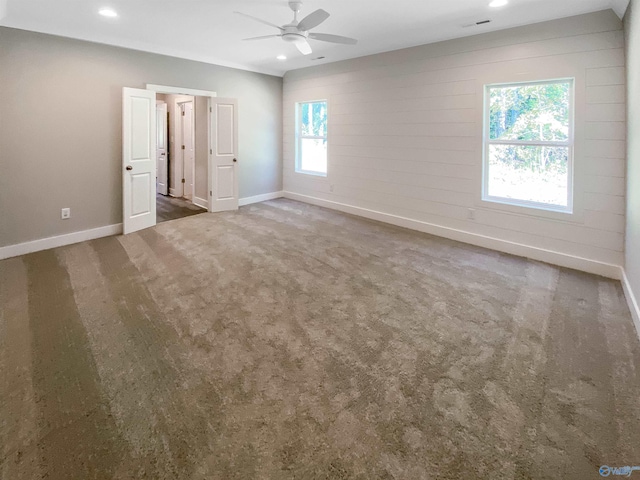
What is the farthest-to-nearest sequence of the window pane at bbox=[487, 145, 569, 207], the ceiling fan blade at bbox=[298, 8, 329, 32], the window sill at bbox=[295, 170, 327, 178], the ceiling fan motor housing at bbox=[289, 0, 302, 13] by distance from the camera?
1. the window sill at bbox=[295, 170, 327, 178]
2. the window pane at bbox=[487, 145, 569, 207]
3. the ceiling fan motor housing at bbox=[289, 0, 302, 13]
4. the ceiling fan blade at bbox=[298, 8, 329, 32]

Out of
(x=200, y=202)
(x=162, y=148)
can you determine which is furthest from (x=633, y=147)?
(x=162, y=148)

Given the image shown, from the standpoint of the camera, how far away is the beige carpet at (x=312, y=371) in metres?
1.63

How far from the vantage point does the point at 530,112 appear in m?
4.36

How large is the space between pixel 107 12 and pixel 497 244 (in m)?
5.41

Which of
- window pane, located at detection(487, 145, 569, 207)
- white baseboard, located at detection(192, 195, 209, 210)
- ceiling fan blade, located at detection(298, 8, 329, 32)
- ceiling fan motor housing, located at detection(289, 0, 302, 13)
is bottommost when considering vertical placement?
white baseboard, located at detection(192, 195, 209, 210)

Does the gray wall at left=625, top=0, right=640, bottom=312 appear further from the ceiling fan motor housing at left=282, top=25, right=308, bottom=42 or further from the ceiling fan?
the ceiling fan motor housing at left=282, top=25, right=308, bottom=42

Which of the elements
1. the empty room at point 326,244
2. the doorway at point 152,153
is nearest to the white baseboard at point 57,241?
the empty room at point 326,244

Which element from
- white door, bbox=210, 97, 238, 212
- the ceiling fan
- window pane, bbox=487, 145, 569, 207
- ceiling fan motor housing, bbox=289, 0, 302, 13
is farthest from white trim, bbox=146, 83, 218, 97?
window pane, bbox=487, 145, 569, 207

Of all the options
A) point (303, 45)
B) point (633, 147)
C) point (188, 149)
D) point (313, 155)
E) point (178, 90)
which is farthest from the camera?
point (188, 149)

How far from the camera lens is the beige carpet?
1.63 metres

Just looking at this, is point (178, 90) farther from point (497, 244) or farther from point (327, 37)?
point (497, 244)

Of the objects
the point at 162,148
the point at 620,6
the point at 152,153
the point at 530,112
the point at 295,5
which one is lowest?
the point at 152,153

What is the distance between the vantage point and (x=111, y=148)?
17.2 ft

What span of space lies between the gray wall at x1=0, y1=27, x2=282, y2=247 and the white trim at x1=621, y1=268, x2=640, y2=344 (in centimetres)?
611
